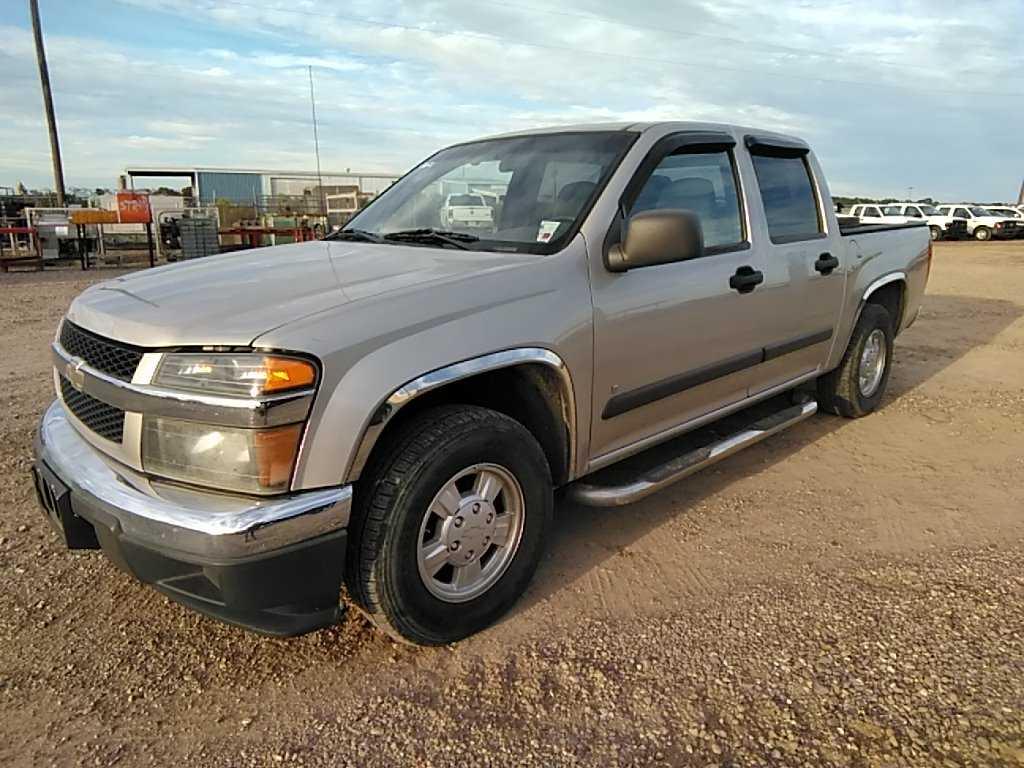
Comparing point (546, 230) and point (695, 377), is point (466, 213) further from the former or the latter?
point (695, 377)

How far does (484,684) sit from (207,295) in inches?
62.3

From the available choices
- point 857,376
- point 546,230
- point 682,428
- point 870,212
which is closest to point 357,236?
point 546,230

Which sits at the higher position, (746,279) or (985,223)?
(746,279)

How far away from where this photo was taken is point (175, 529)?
208 cm

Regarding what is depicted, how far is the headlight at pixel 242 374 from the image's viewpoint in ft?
6.80

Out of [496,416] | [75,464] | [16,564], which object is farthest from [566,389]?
[16,564]

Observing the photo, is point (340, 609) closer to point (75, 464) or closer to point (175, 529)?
point (175, 529)

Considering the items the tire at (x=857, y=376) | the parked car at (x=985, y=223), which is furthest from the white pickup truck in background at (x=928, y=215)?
the tire at (x=857, y=376)

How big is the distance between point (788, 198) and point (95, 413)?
12.0 feet

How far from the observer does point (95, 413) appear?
2.46 m

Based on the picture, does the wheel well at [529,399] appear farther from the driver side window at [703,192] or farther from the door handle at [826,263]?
the door handle at [826,263]

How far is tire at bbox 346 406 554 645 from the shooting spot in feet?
7.68

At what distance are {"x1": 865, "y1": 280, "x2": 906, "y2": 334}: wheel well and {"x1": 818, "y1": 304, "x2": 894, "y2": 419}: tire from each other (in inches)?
4.9

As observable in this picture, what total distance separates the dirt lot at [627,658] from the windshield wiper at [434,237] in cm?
142
